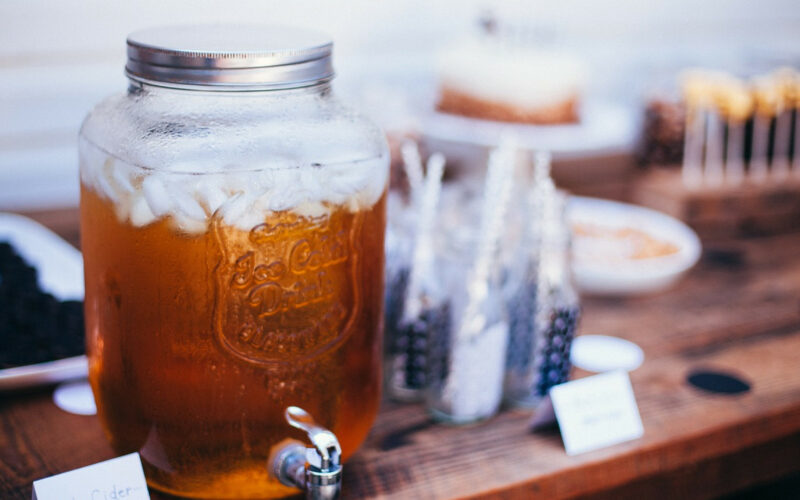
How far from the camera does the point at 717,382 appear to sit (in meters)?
1.00

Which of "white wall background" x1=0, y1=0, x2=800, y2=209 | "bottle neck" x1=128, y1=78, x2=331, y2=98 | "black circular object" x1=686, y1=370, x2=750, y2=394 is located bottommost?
"black circular object" x1=686, y1=370, x2=750, y2=394

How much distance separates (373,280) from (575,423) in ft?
0.89

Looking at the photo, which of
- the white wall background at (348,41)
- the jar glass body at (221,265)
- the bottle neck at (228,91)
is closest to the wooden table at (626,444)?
the jar glass body at (221,265)

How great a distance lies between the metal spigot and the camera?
603 millimetres

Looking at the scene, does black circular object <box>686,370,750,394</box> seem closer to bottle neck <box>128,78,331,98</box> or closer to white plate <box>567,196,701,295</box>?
white plate <box>567,196,701,295</box>

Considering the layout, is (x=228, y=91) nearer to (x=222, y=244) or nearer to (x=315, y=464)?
(x=222, y=244)

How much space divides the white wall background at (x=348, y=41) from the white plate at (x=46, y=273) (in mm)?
273

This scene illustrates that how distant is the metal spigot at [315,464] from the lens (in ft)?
1.98

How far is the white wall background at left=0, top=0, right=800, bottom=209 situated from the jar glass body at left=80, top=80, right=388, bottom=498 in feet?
2.92

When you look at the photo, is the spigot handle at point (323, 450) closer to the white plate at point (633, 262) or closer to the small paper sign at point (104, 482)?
the small paper sign at point (104, 482)

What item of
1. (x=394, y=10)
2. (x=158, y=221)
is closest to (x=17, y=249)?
(x=158, y=221)

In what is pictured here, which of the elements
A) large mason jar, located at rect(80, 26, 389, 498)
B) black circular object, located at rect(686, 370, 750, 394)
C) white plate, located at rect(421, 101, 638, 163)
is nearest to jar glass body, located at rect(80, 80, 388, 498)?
large mason jar, located at rect(80, 26, 389, 498)

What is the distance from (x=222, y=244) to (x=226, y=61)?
0.13 metres

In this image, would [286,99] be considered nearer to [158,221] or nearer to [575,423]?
[158,221]
